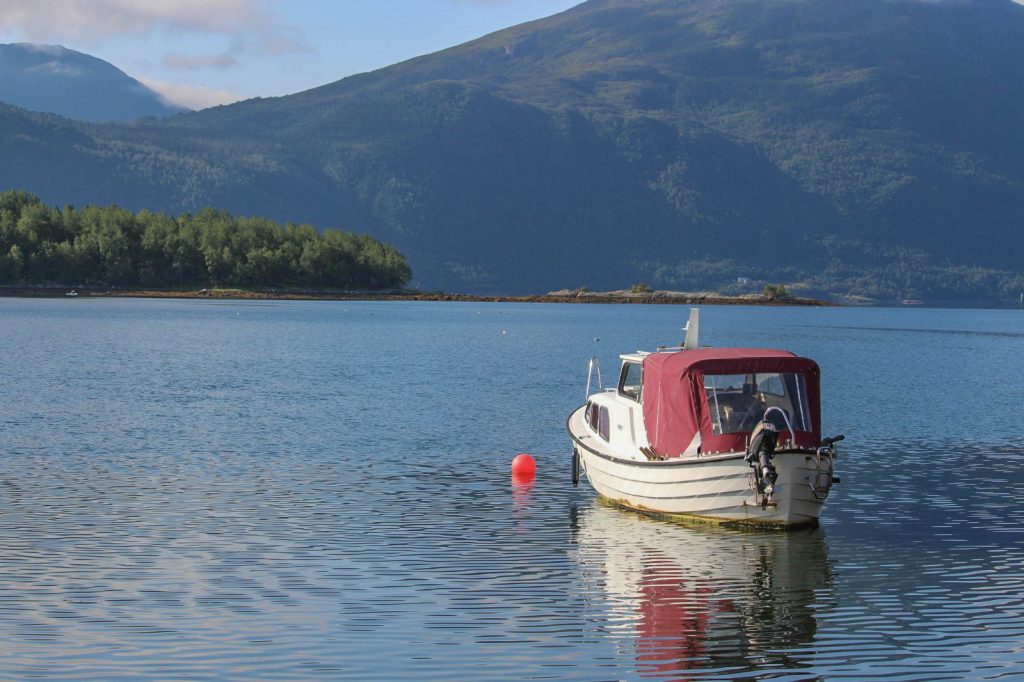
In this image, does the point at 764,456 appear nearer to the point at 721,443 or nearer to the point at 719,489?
the point at 719,489

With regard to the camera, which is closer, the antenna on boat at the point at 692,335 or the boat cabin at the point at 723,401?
the boat cabin at the point at 723,401

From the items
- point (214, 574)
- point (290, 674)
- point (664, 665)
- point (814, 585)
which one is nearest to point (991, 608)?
point (814, 585)

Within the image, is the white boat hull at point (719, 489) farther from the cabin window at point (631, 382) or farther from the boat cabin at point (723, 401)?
the cabin window at point (631, 382)

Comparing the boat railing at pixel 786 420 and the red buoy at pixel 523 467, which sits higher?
the boat railing at pixel 786 420

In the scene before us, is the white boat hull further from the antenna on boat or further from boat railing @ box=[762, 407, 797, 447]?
the antenna on boat

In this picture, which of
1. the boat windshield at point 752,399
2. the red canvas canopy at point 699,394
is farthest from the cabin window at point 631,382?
the boat windshield at point 752,399

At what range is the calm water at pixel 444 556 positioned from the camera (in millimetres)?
19656

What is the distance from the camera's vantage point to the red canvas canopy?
30.6 meters

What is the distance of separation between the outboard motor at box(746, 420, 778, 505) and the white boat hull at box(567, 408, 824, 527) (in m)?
0.19

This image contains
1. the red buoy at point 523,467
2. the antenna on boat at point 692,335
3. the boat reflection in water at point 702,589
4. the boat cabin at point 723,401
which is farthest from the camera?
the red buoy at point 523,467

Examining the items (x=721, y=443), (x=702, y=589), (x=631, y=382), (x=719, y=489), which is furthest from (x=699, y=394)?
(x=702, y=589)

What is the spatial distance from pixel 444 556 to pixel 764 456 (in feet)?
23.2

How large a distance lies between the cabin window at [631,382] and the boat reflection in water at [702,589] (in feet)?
10.8

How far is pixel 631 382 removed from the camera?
3644 centimetres
